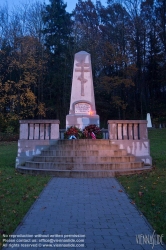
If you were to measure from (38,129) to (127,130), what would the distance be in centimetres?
371

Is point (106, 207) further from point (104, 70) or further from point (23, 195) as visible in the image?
point (104, 70)

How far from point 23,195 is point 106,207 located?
2102 mm

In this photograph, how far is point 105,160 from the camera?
32.4 feet

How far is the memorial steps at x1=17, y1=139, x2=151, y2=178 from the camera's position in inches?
356

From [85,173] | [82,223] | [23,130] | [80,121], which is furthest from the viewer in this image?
[80,121]

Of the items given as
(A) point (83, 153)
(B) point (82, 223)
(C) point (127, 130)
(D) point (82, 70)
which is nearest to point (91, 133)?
(C) point (127, 130)

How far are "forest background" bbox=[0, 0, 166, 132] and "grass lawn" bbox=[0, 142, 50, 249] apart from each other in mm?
17976

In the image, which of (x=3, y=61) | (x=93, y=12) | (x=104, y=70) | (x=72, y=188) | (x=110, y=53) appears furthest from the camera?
(x=93, y=12)

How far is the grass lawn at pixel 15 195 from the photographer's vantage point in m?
4.60

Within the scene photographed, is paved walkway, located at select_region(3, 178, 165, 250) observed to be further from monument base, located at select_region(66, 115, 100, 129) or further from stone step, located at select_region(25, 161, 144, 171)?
monument base, located at select_region(66, 115, 100, 129)

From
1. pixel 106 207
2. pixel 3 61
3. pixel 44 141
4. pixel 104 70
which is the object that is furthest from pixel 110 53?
pixel 106 207

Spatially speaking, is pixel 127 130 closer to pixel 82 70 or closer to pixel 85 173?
pixel 85 173

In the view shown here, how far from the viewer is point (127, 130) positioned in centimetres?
1125

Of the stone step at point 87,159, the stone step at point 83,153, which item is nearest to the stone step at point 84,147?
the stone step at point 83,153
